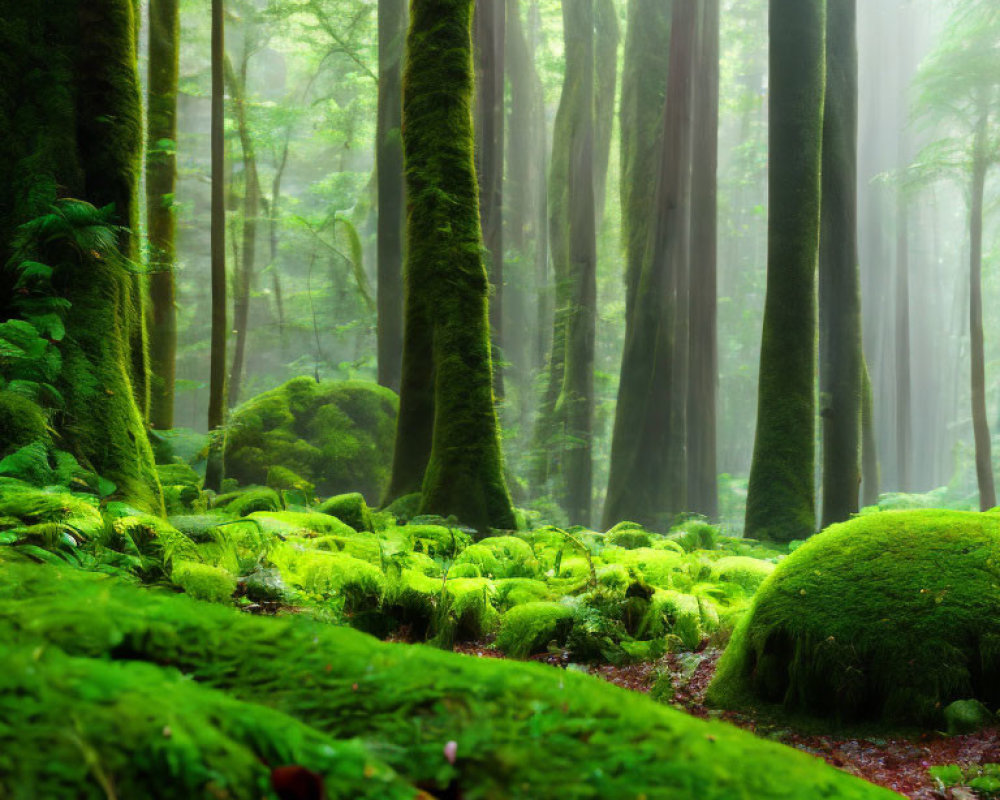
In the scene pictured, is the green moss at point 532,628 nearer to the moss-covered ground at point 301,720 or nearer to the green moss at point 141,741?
the moss-covered ground at point 301,720

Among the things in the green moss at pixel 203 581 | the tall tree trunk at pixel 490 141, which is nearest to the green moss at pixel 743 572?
the green moss at pixel 203 581

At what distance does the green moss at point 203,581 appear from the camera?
3.38 meters

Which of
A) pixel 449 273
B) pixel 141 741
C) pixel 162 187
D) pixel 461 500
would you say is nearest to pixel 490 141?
pixel 162 187

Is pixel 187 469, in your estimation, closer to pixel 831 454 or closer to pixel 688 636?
pixel 688 636

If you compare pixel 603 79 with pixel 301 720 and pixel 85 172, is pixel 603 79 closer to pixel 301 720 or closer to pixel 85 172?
pixel 85 172

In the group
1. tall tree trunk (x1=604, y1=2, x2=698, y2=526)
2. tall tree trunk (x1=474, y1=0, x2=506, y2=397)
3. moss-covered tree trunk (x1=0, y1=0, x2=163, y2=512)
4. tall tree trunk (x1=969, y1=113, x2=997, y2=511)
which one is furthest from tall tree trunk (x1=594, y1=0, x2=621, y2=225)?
moss-covered tree trunk (x1=0, y1=0, x2=163, y2=512)

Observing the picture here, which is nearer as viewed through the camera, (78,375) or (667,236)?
(78,375)

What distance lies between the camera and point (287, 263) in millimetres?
38875

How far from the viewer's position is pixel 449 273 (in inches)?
316

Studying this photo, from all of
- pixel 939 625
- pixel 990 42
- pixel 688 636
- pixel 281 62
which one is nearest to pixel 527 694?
pixel 939 625

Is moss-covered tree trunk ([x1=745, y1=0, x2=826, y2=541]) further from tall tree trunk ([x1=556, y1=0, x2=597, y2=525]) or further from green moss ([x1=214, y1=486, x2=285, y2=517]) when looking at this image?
tall tree trunk ([x1=556, y1=0, x2=597, y2=525])

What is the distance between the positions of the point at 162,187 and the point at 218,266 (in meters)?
3.04

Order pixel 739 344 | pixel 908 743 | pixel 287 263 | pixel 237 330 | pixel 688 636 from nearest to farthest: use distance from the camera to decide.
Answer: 1. pixel 908 743
2. pixel 688 636
3. pixel 237 330
4. pixel 287 263
5. pixel 739 344

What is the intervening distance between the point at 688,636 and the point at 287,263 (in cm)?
3774
